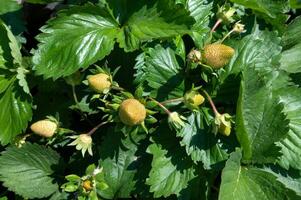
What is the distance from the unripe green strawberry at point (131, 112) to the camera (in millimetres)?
1709

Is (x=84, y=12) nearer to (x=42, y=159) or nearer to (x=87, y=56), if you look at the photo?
(x=87, y=56)

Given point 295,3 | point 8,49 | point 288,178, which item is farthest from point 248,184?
point 8,49

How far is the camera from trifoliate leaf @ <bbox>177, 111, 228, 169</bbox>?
1.88m

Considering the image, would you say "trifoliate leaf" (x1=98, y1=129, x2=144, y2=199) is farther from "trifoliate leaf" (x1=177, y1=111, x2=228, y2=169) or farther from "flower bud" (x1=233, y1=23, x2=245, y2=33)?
"flower bud" (x1=233, y1=23, x2=245, y2=33)

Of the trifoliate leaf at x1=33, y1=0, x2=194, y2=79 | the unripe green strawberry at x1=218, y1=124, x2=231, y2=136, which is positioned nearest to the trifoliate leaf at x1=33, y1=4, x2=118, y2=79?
the trifoliate leaf at x1=33, y1=0, x2=194, y2=79

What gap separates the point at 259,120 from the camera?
1.91m

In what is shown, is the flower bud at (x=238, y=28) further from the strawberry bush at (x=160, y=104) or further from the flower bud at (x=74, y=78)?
the flower bud at (x=74, y=78)

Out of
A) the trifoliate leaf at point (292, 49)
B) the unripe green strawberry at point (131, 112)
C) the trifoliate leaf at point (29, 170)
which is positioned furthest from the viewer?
the trifoliate leaf at point (292, 49)

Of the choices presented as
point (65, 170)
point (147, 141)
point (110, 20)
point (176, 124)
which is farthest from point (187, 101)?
point (65, 170)

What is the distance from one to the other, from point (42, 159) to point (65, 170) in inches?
4.0

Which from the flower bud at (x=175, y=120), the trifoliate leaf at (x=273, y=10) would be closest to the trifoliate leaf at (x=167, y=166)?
the flower bud at (x=175, y=120)

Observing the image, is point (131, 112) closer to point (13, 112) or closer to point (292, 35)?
point (13, 112)

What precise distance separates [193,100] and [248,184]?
1.16ft

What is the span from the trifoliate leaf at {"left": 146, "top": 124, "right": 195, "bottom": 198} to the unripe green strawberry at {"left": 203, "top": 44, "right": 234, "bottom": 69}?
30 cm
